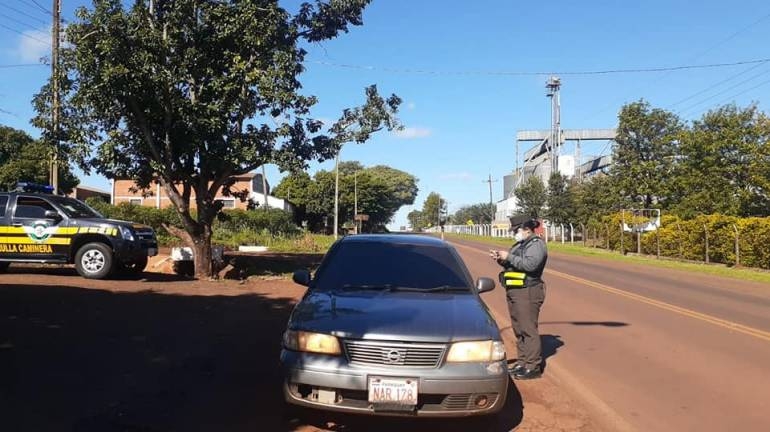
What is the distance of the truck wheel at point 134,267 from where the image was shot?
14.1 metres

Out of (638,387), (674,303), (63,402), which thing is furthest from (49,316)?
(674,303)

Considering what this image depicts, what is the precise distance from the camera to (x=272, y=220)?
132 feet

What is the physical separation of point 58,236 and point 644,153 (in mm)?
37132

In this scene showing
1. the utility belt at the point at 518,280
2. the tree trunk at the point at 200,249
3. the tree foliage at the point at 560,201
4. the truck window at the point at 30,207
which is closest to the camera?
the utility belt at the point at 518,280

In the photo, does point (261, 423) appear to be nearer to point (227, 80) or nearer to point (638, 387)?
point (638, 387)

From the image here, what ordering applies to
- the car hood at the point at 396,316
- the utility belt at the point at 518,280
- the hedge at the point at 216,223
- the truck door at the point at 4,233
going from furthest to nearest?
the hedge at the point at 216,223, the truck door at the point at 4,233, the utility belt at the point at 518,280, the car hood at the point at 396,316

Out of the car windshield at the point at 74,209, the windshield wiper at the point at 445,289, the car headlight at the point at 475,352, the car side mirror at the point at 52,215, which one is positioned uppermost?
the car windshield at the point at 74,209

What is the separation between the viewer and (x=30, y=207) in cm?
1309

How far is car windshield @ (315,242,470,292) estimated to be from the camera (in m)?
6.02

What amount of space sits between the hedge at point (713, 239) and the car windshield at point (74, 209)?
22868mm

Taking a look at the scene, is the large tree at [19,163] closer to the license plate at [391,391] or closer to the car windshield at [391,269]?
the car windshield at [391,269]

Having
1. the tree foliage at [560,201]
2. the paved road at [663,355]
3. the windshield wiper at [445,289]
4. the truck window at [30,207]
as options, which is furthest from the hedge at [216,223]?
the tree foliage at [560,201]

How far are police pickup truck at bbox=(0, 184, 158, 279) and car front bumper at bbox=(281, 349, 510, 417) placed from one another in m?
9.52

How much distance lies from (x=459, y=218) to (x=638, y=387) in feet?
469
